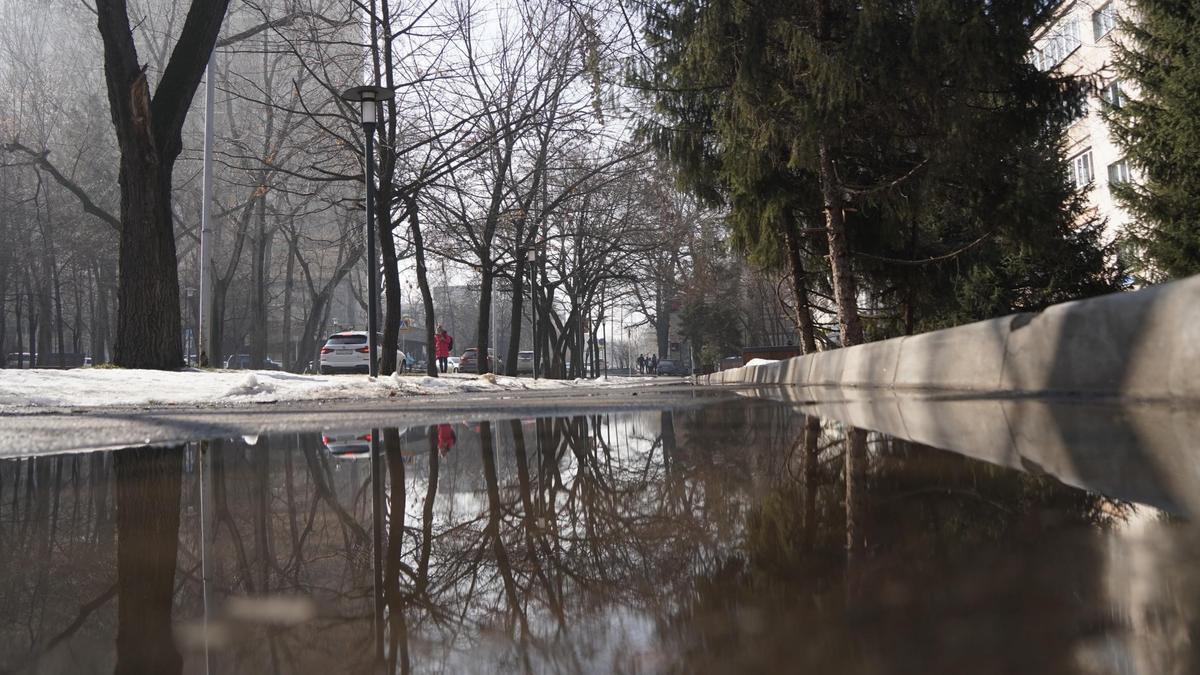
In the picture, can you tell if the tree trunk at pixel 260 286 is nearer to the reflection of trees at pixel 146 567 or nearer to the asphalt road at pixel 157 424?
the asphalt road at pixel 157 424

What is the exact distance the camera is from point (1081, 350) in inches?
186

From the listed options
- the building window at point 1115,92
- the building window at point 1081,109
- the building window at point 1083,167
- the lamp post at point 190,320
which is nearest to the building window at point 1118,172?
the building window at point 1083,167

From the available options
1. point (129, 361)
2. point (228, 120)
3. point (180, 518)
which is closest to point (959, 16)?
point (180, 518)

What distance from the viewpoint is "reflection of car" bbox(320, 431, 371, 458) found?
11.5 feet

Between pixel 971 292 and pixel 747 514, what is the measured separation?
61.3 feet

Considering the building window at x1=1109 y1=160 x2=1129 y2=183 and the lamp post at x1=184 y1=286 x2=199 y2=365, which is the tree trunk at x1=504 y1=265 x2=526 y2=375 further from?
the building window at x1=1109 y1=160 x2=1129 y2=183

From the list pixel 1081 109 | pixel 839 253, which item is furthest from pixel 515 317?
pixel 1081 109

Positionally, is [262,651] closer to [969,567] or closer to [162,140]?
[969,567]

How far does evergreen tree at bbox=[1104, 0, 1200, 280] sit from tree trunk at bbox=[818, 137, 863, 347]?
6149 mm

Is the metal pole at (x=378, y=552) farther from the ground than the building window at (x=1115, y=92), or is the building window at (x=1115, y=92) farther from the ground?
the building window at (x=1115, y=92)

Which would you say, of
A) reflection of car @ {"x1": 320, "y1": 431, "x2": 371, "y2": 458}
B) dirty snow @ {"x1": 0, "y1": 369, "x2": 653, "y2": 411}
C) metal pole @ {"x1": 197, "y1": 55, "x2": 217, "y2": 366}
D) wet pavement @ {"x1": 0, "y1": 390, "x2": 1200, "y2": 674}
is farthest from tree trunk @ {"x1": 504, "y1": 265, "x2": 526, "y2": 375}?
wet pavement @ {"x1": 0, "y1": 390, "x2": 1200, "y2": 674}

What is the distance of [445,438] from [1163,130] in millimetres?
16490

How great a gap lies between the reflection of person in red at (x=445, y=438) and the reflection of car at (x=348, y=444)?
0.98 feet

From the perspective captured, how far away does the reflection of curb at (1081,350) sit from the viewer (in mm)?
3850
